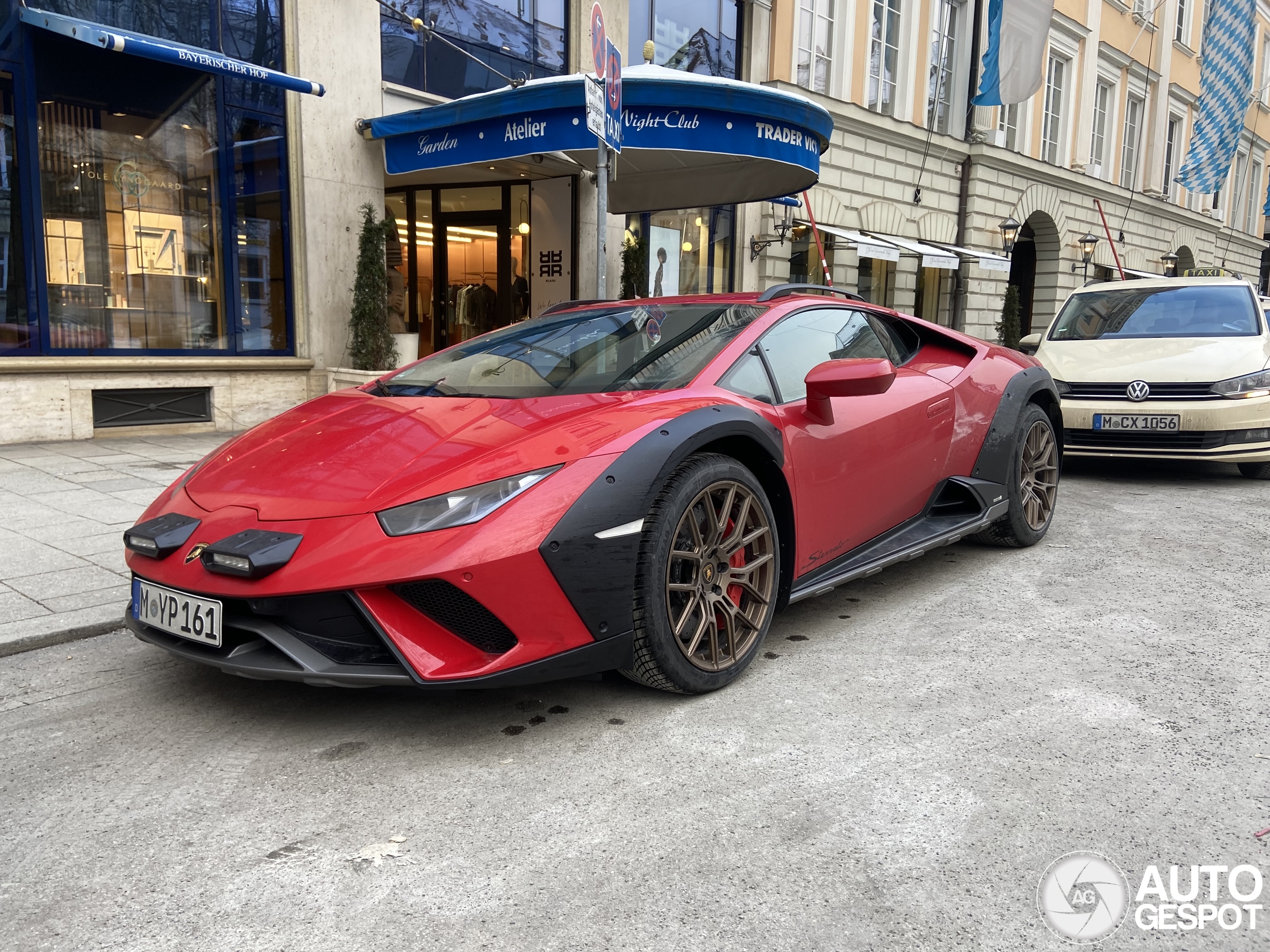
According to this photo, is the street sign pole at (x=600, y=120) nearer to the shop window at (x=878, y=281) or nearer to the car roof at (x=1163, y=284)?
the car roof at (x=1163, y=284)

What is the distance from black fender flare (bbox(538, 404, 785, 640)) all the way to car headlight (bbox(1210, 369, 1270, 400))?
5583mm

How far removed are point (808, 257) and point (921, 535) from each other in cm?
1290

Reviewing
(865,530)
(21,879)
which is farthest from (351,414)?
(865,530)

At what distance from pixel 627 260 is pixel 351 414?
9.96 m

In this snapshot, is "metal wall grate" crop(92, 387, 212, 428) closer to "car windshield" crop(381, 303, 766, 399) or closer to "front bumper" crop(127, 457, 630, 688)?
"car windshield" crop(381, 303, 766, 399)

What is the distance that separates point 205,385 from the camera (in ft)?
29.3

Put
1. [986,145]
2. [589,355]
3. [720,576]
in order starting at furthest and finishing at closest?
[986,145] → [589,355] → [720,576]

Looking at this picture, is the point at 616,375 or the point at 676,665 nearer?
the point at 676,665

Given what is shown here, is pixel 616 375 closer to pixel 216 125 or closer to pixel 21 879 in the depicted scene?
pixel 21 879

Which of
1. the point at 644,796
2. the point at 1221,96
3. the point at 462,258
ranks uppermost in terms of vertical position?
the point at 1221,96

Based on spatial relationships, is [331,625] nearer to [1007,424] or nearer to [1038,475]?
[1007,424]

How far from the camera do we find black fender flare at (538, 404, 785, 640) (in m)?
2.51

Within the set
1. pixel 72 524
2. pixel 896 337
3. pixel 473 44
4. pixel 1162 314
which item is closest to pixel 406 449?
pixel 896 337

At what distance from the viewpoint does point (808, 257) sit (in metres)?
16.1
